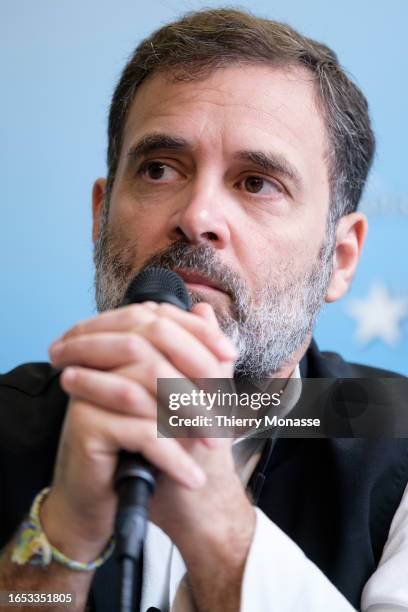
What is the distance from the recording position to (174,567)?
112 centimetres

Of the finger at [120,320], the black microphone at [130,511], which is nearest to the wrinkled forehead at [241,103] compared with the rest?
the finger at [120,320]

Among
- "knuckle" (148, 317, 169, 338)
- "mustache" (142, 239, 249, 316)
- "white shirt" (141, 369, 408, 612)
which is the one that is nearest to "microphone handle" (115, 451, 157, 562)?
"knuckle" (148, 317, 169, 338)

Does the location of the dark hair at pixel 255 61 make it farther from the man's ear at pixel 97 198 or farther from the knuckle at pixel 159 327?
the knuckle at pixel 159 327

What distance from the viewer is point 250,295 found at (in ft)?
3.68

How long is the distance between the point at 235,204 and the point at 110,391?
59 centimetres

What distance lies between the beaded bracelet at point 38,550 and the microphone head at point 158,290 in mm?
231

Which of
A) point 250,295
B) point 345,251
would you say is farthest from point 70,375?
point 345,251

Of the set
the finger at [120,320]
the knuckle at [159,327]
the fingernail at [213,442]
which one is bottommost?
the fingernail at [213,442]

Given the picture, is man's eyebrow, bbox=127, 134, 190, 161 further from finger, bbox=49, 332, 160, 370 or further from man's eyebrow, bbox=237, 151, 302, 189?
finger, bbox=49, 332, 160, 370

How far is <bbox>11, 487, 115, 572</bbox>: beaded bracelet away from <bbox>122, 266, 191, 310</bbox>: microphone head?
0.76 feet

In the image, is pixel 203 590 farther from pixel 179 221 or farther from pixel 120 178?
pixel 120 178

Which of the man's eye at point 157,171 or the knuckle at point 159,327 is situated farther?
the man's eye at point 157,171

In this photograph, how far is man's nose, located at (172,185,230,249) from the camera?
1.07 metres

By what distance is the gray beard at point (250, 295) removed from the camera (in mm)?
1075
